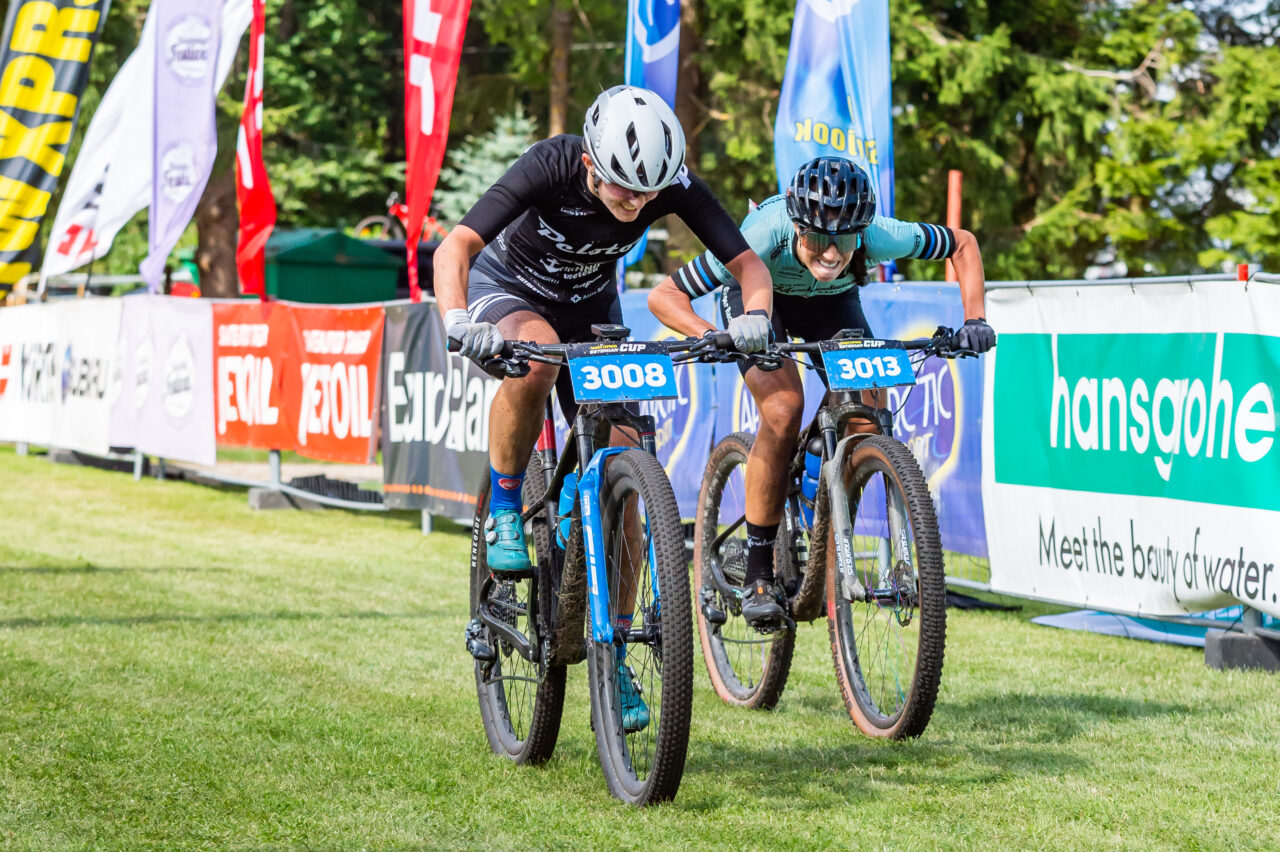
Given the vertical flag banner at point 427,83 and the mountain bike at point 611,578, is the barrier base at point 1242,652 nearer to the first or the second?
the mountain bike at point 611,578

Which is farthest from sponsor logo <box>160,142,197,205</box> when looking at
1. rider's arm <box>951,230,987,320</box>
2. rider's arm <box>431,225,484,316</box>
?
rider's arm <box>431,225,484,316</box>

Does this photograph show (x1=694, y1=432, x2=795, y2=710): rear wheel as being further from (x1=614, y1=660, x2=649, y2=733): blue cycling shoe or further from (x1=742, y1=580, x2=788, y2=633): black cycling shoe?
(x1=614, y1=660, x2=649, y2=733): blue cycling shoe

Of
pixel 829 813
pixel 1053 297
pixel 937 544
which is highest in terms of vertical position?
pixel 1053 297

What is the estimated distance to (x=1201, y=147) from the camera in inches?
965

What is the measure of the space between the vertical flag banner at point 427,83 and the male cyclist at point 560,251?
646cm

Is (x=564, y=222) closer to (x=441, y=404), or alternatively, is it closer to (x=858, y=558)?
(x=858, y=558)

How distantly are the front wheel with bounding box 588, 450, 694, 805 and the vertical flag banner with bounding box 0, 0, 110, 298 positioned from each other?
17.2 ft

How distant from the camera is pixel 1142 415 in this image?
25.8 ft

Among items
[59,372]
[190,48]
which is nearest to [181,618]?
[190,48]

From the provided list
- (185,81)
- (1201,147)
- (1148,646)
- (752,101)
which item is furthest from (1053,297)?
(752,101)

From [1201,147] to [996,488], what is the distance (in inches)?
700

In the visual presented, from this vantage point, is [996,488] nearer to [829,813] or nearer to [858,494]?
[858,494]

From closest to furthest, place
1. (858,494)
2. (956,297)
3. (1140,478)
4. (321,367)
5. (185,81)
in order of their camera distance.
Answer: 1. (858,494)
2. (1140,478)
3. (956,297)
4. (321,367)
5. (185,81)

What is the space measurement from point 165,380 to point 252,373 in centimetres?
158
